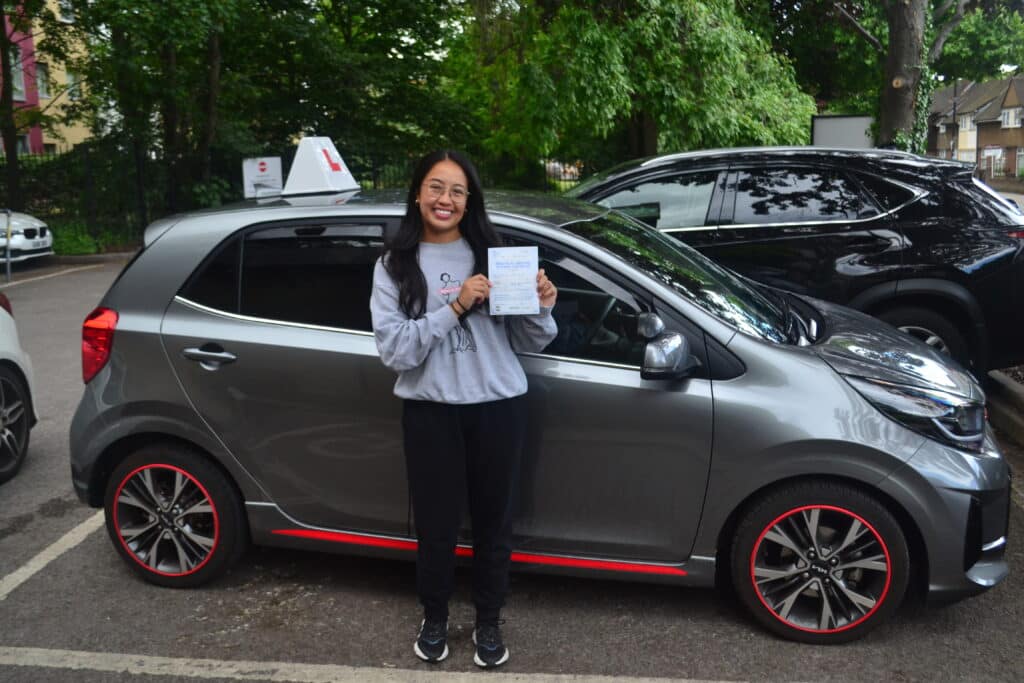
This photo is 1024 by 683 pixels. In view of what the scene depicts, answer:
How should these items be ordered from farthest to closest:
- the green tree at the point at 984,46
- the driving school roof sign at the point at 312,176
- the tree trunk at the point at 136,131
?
the green tree at the point at 984,46, the tree trunk at the point at 136,131, the driving school roof sign at the point at 312,176

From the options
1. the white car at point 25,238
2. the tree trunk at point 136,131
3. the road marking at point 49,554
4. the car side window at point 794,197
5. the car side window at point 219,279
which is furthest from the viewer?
the tree trunk at point 136,131

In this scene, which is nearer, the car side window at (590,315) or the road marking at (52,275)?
the car side window at (590,315)

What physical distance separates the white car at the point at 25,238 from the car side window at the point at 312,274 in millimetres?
14166

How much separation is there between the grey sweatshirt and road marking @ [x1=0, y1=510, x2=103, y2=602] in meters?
2.21

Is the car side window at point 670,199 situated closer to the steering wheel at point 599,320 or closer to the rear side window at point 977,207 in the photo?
the rear side window at point 977,207

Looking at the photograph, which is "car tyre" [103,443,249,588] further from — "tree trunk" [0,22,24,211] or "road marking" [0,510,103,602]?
"tree trunk" [0,22,24,211]

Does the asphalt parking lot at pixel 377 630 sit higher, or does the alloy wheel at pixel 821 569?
the alloy wheel at pixel 821 569

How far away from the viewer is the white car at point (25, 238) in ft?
53.7

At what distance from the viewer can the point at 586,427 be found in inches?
140

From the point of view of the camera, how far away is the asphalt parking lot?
11.4 feet

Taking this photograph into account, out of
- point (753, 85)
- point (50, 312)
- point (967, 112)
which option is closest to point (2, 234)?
point (50, 312)

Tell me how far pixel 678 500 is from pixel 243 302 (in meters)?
1.84

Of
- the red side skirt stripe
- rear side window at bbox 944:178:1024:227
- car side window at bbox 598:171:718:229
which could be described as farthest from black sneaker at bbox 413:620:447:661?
rear side window at bbox 944:178:1024:227

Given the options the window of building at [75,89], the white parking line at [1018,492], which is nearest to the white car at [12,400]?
the white parking line at [1018,492]
